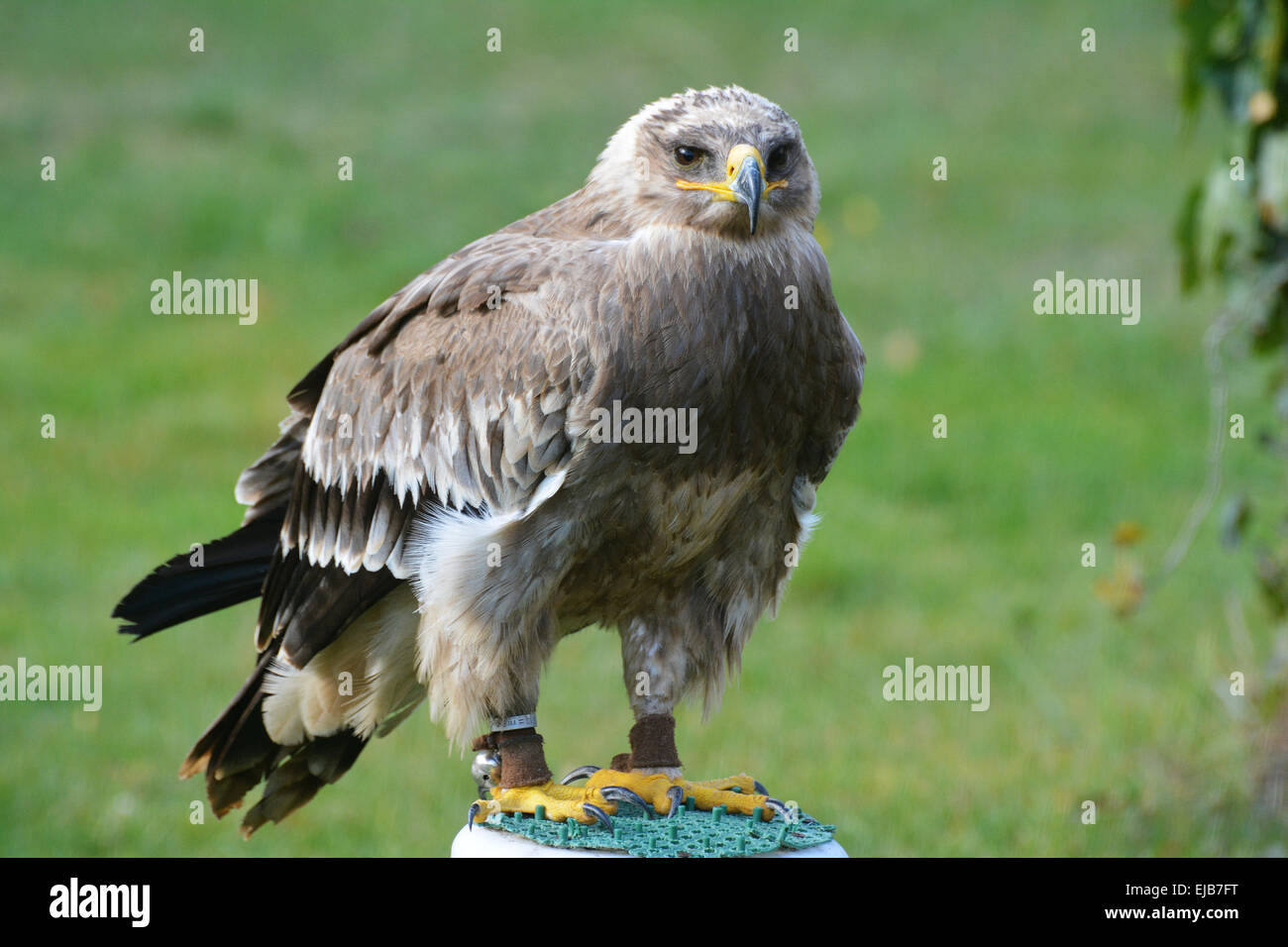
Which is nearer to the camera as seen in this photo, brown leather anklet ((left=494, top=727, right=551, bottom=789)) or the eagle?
the eagle

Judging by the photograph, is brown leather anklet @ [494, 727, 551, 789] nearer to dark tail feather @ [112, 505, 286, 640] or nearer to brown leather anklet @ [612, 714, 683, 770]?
brown leather anklet @ [612, 714, 683, 770]

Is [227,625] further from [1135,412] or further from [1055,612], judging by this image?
[1135,412]

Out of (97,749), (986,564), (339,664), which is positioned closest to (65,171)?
(97,749)

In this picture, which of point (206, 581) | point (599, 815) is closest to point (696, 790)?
point (599, 815)

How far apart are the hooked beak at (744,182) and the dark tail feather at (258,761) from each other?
1753 millimetres

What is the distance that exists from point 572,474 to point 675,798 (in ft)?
Result: 2.98

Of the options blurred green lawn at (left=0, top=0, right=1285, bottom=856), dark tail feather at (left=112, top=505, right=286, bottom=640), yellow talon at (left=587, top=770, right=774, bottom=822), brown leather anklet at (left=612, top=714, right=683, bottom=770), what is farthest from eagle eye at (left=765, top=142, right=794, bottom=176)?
blurred green lawn at (left=0, top=0, right=1285, bottom=856)

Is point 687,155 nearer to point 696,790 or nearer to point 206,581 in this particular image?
point 696,790

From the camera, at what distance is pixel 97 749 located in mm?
7309

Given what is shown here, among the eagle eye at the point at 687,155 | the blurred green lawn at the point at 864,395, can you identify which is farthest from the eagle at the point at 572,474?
the blurred green lawn at the point at 864,395

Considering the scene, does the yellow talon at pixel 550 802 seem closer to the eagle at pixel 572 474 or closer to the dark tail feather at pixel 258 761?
the eagle at pixel 572 474

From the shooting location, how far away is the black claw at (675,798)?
12.4 ft

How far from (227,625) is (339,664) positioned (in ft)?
16.5

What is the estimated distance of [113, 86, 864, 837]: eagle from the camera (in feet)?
11.5
